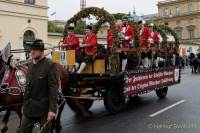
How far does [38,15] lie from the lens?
124ft

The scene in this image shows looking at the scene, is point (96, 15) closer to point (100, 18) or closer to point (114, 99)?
point (100, 18)

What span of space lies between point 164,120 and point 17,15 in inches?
→ 1081

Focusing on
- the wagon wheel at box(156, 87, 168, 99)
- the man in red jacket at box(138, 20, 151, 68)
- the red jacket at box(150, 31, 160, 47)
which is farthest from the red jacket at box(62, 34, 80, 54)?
the wagon wheel at box(156, 87, 168, 99)

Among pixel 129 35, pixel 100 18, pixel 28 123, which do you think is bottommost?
pixel 28 123

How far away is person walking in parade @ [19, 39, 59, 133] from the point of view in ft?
18.9

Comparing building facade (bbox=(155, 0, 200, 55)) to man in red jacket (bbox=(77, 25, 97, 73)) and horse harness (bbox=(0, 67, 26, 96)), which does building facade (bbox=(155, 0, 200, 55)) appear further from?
horse harness (bbox=(0, 67, 26, 96))

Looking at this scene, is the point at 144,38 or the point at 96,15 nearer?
the point at 96,15

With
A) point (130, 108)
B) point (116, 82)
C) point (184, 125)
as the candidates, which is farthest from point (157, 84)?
point (184, 125)

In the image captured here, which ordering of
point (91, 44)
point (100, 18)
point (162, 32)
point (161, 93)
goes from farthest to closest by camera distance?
point (162, 32)
point (161, 93)
point (100, 18)
point (91, 44)

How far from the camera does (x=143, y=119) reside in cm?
1063

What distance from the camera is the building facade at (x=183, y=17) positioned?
305 feet

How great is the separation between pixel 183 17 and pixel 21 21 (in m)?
64.9

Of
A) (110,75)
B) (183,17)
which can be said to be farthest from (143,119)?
(183,17)

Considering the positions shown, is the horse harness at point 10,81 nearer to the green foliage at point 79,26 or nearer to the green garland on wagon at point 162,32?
the green foliage at point 79,26
